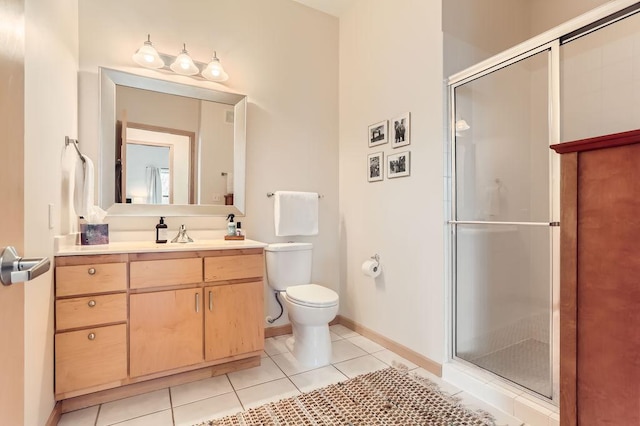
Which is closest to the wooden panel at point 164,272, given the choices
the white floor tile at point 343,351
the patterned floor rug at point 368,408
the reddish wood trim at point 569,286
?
the patterned floor rug at point 368,408

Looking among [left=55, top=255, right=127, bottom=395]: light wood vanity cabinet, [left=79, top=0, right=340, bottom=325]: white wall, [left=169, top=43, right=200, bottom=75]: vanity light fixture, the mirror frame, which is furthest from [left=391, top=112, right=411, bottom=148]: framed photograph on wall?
[left=55, top=255, right=127, bottom=395]: light wood vanity cabinet

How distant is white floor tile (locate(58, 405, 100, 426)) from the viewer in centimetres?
160

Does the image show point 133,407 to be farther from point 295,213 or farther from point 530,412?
point 530,412

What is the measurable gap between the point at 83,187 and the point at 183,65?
1.10 metres

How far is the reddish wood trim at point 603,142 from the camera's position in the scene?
96 cm

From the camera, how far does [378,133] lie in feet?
8.52

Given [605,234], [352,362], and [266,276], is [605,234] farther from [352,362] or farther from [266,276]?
[266,276]

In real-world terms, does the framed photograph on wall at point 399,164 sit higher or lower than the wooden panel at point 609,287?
higher

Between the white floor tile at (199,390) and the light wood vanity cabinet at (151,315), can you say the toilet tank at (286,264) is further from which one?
the white floor tile at (199,390)

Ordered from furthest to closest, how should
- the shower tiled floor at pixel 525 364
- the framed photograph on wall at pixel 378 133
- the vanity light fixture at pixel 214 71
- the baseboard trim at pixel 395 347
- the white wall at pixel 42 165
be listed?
the framed photograph on wall at pixel 378 133, the vanity light fixture at pixel 214 71, the baseboard trim at pixel 395 347, the shower tiled floor at pixel 525 364, the white wall at pixel 42 165

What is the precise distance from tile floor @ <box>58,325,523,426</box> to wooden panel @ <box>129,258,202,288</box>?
654 mm

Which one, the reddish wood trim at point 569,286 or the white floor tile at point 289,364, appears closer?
the reddish wood trim at point 569,286

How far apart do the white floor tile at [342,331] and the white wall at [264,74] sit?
0.36m

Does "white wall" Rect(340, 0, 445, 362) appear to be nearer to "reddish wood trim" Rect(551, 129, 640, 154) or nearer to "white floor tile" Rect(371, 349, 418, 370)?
"white floor tile" Rect(371, 349, 418, 370)
